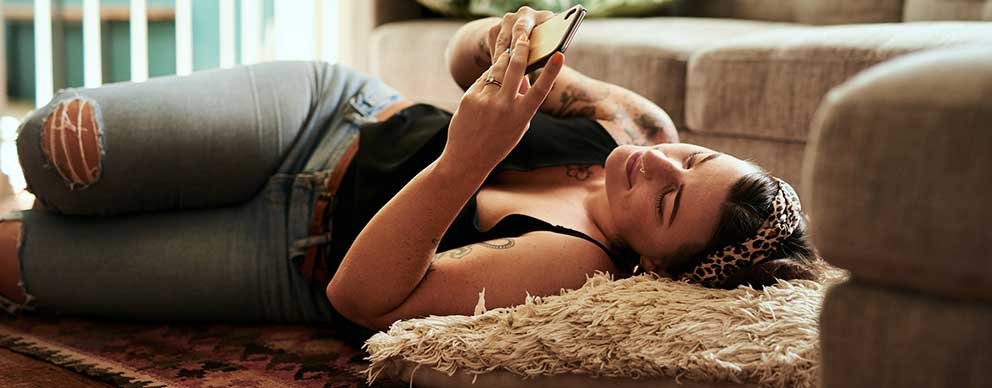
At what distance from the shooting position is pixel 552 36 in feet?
3.73

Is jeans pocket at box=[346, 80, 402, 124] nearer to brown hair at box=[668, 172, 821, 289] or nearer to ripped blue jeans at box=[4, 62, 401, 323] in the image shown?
ripped blue jeans at box=[4, 62, 401, 323]

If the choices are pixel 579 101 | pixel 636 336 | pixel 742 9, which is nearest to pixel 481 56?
pixel 579 101

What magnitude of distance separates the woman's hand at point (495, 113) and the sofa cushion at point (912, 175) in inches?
16.3

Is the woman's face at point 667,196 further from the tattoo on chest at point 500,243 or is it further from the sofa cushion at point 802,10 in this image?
the sofa cushion at point 802,10

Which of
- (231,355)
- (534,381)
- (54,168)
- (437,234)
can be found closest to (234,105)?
(54,168)

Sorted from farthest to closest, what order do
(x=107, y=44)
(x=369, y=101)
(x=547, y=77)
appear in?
(x=107, y=44)
(x=369, y=101)
(x=547, y=77)

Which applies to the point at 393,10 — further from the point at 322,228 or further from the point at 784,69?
the point at 322,228

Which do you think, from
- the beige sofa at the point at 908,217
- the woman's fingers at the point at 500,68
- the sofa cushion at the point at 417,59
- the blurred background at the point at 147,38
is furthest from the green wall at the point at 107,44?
the beige sofa at the point at 908,217

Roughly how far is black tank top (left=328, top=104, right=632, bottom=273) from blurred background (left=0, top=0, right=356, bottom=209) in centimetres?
166

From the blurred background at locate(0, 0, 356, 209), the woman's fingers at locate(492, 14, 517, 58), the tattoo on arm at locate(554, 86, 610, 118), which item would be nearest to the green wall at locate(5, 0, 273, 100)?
the blurred background at locate(0, 0, 356, 209)

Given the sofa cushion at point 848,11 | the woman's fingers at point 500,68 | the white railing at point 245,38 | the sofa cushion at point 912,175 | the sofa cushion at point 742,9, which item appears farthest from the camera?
the white railing at point 245,38

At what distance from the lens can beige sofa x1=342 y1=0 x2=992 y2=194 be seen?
1762 millimetres

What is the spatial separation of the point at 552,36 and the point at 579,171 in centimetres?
39

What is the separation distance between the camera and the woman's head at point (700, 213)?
4.02ft
